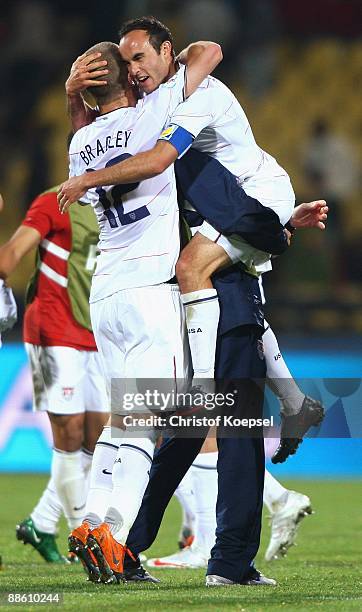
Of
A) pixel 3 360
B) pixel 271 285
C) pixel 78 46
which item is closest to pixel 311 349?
pixel 271 285

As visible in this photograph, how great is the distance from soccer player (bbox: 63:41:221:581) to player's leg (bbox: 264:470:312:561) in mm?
1590

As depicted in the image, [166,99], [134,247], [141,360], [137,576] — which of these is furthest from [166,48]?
[137,576]

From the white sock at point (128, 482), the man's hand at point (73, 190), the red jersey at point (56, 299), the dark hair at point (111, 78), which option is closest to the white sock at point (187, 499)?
the red jersey at point (56, 299)

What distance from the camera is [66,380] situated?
6.99 metres

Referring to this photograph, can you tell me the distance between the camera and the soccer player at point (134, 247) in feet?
16.4

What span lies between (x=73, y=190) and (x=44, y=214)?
1952mm

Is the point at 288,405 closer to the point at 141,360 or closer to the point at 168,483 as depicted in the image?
the point at 168,483

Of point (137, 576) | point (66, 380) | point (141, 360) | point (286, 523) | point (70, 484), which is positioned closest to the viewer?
point (141, 360)

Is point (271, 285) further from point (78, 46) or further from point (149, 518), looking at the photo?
point (149, 518)

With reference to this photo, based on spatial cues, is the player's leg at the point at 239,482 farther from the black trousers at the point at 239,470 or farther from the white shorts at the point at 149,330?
the white shorts at the point at 149,330

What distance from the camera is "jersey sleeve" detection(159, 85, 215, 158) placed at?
488 cm

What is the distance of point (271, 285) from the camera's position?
13016 mm

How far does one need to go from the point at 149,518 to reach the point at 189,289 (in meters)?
1.04

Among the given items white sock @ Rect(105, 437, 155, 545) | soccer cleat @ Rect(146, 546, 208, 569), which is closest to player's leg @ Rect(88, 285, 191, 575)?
white sock @ Rect(105, 437, 155, 545)
